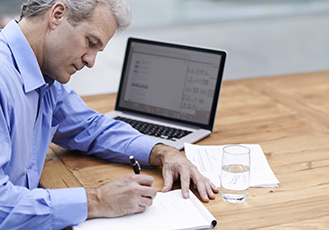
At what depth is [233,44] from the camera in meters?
6.60

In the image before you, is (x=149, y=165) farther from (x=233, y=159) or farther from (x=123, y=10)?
(x=123, y=10)

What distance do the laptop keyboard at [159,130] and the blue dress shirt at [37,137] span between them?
17 centimetres

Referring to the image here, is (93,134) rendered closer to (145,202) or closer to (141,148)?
(141,148)

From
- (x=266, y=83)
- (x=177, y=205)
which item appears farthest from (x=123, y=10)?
(x=266, y=83)

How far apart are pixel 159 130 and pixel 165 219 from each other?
2.37 ft

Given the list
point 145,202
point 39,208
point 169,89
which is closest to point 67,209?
point 39,208

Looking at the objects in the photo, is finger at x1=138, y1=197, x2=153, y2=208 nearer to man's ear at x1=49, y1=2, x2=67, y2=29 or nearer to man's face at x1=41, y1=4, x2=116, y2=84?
man's face at x1=41, y1=4, x2=116, y2=84

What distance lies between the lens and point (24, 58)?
1451 millimetres

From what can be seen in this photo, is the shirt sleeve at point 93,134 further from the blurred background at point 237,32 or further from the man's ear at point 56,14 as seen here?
the blurred background at point 237,32

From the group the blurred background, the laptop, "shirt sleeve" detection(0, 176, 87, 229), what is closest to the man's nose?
"shirt sleeve" detection(0, 176, 87, 229)

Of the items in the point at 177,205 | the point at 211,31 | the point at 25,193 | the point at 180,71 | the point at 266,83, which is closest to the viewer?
the point at 25,193

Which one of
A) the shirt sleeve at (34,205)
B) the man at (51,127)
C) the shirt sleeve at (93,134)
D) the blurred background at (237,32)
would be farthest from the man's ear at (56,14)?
the blurred background at (237,32)

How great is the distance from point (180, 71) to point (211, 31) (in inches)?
209

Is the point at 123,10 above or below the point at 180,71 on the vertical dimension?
above
